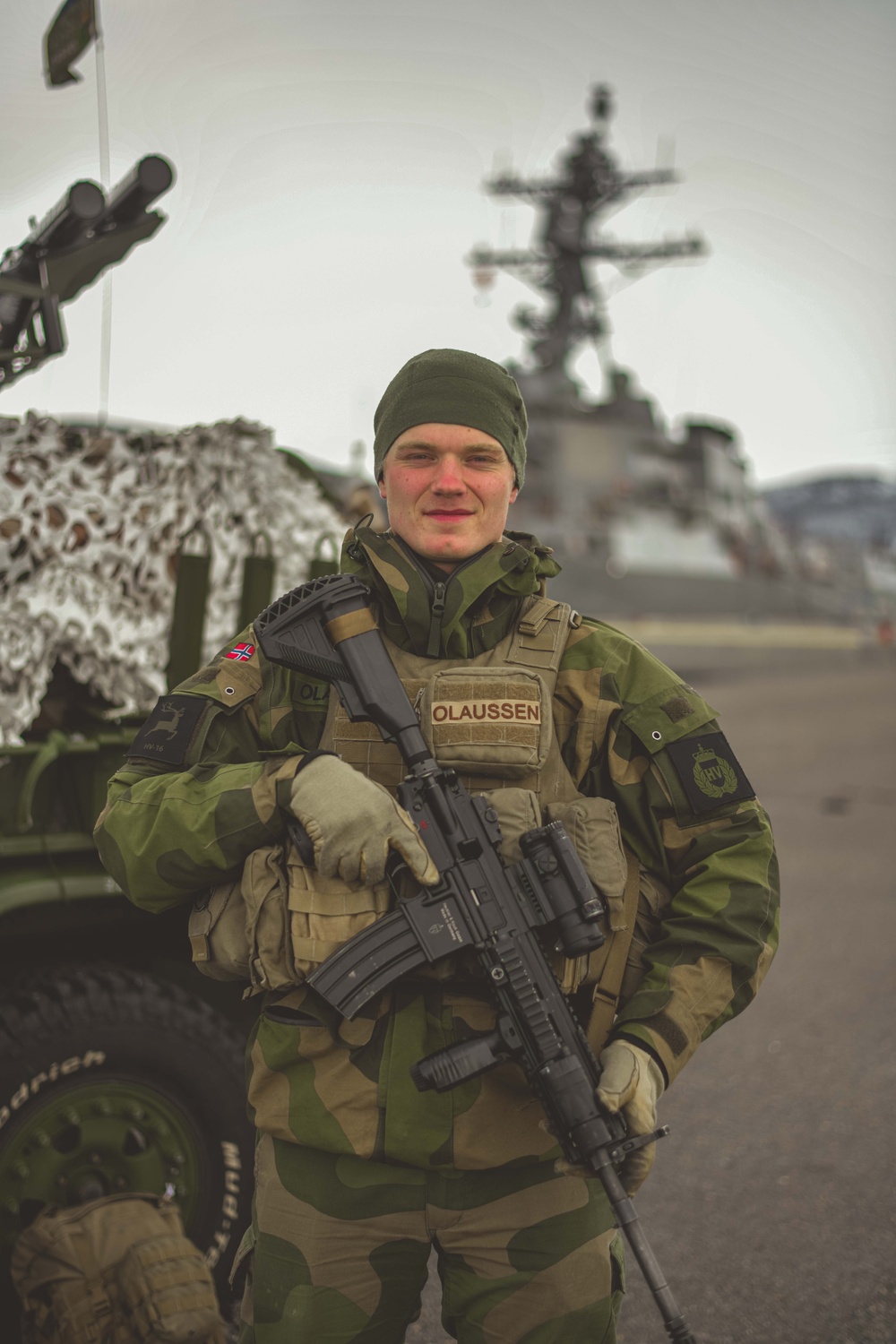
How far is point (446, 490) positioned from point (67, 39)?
7.72ft

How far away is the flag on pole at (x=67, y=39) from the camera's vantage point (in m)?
3.14

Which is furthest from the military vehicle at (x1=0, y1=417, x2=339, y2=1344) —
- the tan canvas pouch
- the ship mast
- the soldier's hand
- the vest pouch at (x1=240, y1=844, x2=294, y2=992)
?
the ship mast

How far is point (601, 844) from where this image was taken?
1766 mm

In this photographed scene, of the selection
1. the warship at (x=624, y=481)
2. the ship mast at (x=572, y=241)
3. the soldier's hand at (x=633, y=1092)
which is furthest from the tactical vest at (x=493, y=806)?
the ship mast at (x=572, y=241)

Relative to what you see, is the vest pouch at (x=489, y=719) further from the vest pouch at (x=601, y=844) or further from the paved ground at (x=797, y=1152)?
the paved ground at (x=797, y=1152)

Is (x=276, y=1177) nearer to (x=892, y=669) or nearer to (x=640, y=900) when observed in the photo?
(x=640, y=900)

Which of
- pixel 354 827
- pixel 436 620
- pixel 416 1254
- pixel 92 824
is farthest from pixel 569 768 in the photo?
pixel 92 824

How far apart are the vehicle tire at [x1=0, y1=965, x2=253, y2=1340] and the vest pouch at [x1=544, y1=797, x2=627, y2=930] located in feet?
3.83

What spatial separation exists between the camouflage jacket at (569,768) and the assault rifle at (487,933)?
0.35 ft

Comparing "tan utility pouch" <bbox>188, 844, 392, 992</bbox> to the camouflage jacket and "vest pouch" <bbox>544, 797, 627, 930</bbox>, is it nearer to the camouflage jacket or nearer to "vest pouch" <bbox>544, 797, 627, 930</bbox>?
the camouflage jacket

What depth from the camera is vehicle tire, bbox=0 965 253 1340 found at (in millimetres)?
2305

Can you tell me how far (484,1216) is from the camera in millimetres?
1736

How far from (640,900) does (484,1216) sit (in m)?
0.57

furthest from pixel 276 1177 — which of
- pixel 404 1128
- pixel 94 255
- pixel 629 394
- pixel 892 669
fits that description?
pixel 629 394
